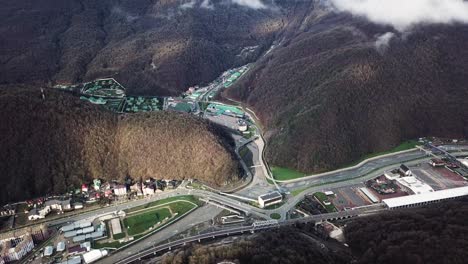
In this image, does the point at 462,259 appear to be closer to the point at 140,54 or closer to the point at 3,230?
the point at 3,230

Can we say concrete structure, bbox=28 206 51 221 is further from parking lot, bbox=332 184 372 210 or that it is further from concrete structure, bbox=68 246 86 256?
parking lot, bbox=332 184 372 210

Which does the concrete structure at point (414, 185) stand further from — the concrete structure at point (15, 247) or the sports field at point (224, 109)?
the concrete structure at point (15, 247)

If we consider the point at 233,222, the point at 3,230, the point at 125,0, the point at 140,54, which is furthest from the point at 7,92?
the point at 125,0

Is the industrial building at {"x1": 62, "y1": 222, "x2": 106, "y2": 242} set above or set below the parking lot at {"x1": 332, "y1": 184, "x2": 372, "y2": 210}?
above

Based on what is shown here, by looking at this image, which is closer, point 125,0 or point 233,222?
point 233,222

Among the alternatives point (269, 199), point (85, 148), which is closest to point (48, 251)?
point (85, 148)

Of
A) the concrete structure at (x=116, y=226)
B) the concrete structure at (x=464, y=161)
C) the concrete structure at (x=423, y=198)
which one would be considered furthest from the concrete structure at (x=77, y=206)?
the concrete structure at (x=464, y=161)

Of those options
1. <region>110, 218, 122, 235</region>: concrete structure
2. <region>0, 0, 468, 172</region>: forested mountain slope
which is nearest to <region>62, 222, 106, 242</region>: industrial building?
<region>110, 218, 122, 235</region>: concrete structure

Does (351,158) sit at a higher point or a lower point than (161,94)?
lower
